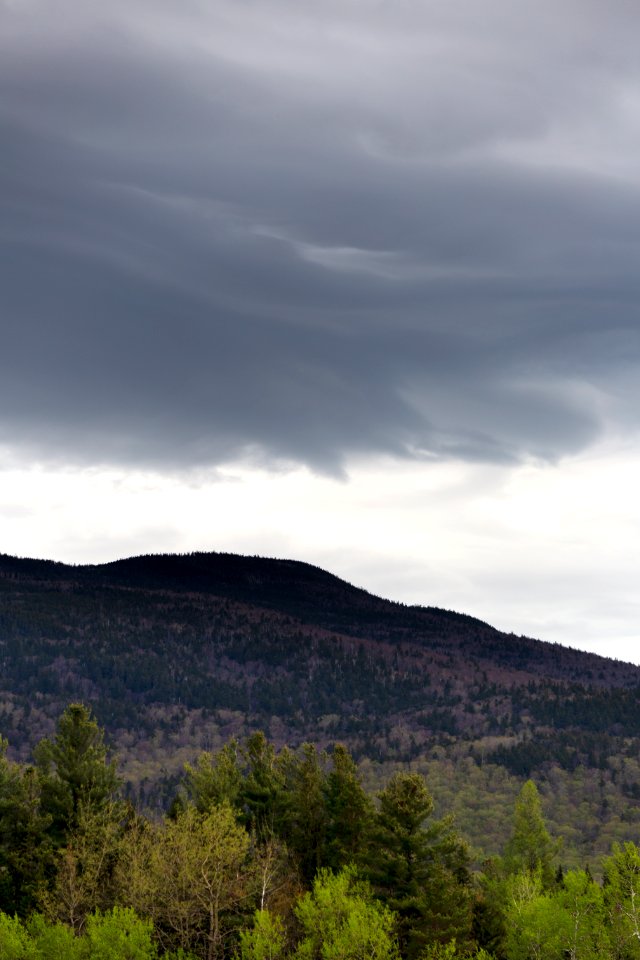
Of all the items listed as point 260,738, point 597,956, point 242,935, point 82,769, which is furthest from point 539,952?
point 82,769

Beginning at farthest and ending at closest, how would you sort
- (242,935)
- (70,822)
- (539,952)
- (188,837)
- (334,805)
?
(334,805), (70,822), (539,952), (188,837), (242,935)

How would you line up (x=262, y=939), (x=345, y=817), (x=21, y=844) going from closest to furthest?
1. (x=262, y=939)
2. (x=21, y=844)
3. (x=345, y=817)

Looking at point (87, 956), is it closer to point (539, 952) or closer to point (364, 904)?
point (364, 904)

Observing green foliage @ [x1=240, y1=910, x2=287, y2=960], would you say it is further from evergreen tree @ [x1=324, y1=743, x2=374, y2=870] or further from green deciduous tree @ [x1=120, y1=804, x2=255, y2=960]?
evergreen tree @ [x1=324, y1=743, x2=374, y2=870]

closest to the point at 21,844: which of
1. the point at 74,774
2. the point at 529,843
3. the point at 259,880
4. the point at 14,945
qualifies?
the point at 74,774

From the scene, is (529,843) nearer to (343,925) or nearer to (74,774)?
(74,774)

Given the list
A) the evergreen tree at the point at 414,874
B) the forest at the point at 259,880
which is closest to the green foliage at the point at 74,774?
the forest at the point at 259,880

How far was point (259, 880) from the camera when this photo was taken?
75625 mm

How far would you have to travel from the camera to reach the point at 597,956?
77.6 m

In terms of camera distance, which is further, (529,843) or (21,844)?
(529,843)

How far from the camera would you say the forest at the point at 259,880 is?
2852 inches

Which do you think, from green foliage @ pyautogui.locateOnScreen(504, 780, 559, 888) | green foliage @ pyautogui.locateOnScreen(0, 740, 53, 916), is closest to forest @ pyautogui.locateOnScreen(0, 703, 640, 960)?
green foliage @ pyautogui.locateOnScreen(0, 740, 53, 916)

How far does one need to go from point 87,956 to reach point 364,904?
17.0m

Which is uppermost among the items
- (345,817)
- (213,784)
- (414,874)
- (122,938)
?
(213,784)
